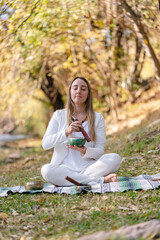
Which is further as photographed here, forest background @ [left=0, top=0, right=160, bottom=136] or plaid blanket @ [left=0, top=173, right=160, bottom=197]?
forest background @ [left=0, top=0, right=160, bottom=136]

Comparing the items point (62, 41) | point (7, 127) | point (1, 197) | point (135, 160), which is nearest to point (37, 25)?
point (62, 41)

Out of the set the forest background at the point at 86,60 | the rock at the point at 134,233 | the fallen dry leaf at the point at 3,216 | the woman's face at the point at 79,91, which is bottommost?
the forest background at the point at 86,60

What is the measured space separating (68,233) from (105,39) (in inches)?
329

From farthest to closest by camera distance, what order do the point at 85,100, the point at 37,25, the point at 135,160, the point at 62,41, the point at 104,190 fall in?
the point at 62,41
the point at 37,25
the point at 135,160
the point at 85,100
the point at 104,190

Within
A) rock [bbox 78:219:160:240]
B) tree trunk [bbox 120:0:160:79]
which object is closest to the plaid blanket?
rock [bbox 78:219:160:240]

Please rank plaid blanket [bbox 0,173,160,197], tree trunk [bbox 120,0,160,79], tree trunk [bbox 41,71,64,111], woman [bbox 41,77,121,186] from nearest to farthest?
1. plaid blanket [bbox 0,173,160,197]
2. woman [bbox 41,77,121,186]
3. tree trunk [bbox 120,0,160,79]
4. tree trunk [bbox 41,71,64,111]

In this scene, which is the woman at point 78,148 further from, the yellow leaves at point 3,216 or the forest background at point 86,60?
the forest background at point 86,60

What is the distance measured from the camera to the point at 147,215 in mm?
2488

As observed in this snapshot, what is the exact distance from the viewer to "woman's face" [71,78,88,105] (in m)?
3.79

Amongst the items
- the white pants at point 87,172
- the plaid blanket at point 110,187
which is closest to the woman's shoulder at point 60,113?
the white pants at point 87,172

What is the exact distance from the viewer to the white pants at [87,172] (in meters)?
3.58

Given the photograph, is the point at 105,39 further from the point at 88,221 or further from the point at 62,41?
the point at 88,221

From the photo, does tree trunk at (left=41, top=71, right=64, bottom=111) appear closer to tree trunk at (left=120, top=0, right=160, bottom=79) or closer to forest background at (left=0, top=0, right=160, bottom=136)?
forest background at (left=0, top=0, right=160, bottom=136)

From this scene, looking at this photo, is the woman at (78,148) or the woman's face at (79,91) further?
the woman's face at (79,91)
